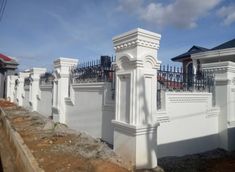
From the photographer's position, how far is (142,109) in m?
4.16

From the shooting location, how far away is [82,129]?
684 centimetres

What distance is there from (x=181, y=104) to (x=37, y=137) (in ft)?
12.5

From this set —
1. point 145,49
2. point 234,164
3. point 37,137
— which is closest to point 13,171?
point 37,137

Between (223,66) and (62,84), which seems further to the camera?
(62,84)

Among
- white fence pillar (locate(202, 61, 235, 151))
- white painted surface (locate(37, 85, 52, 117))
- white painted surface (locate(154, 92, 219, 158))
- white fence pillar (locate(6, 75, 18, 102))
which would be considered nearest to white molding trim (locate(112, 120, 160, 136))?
white painted surface (locate(154, 92, 219, 158))

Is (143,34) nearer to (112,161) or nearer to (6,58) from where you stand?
(112,161)

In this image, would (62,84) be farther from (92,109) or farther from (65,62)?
(92,109)

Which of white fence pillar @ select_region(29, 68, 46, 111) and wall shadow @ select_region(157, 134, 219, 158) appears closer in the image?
wall shadow @ select_region(157, 134, 219, 158)

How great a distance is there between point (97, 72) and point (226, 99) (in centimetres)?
362

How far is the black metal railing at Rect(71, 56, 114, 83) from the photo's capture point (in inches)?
236

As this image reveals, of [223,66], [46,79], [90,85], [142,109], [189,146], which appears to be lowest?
[189,146]

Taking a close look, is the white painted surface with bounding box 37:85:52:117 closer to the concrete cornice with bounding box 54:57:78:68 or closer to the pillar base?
the concrete cornice with bounding box 54:57:78:68

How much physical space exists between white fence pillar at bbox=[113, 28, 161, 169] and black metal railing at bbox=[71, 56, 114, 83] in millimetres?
1462

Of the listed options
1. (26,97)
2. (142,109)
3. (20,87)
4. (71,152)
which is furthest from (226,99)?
(20,87)
